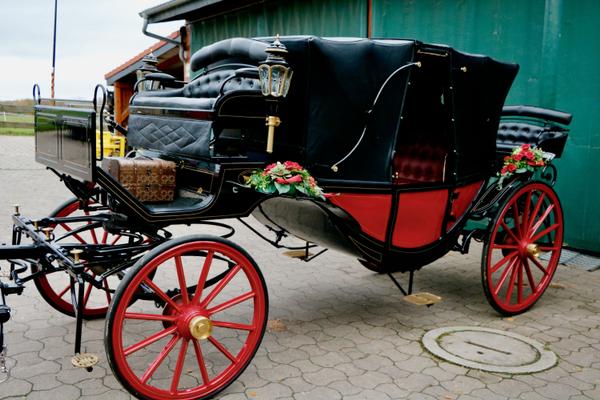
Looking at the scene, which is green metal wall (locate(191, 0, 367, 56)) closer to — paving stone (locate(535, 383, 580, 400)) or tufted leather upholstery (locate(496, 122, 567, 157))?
tufted leather upholstery (locate(496, 122, 567, 157))

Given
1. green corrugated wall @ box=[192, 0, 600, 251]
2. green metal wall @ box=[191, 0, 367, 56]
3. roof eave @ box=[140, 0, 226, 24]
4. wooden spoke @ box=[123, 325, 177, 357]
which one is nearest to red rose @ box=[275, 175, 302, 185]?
wooden spoke @ box=[123, 325, 177, 357]

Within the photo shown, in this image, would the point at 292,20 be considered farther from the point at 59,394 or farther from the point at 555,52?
the point at 59,394

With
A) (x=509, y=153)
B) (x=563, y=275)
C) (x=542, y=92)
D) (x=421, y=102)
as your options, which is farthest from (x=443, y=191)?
(x=542, y=92)

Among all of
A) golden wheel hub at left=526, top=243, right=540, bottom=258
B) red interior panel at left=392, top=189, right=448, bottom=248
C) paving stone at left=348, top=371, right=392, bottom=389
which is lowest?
paving stone at left=348, top=371, right=392, bottom=389

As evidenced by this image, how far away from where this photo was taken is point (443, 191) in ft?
13.6

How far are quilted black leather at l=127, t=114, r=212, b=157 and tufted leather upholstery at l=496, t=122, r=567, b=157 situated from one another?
287 centimetres

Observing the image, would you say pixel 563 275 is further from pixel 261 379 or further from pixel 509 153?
pixel 261 379

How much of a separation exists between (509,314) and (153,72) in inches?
137

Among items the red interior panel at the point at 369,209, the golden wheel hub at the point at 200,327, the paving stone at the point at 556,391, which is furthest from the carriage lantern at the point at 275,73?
the paving stone at the point at 556,391

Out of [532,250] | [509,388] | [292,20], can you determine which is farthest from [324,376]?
[292,20]

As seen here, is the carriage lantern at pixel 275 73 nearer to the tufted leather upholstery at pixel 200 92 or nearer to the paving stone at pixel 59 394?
the tufted leather upholstery at pixel 200 92

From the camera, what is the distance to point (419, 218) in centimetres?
407

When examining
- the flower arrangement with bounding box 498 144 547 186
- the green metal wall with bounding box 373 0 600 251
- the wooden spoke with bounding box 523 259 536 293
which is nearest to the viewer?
the flower arrangement with bounding box 498 144 547 186

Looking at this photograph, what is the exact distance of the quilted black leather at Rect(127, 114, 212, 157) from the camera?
3.39m
